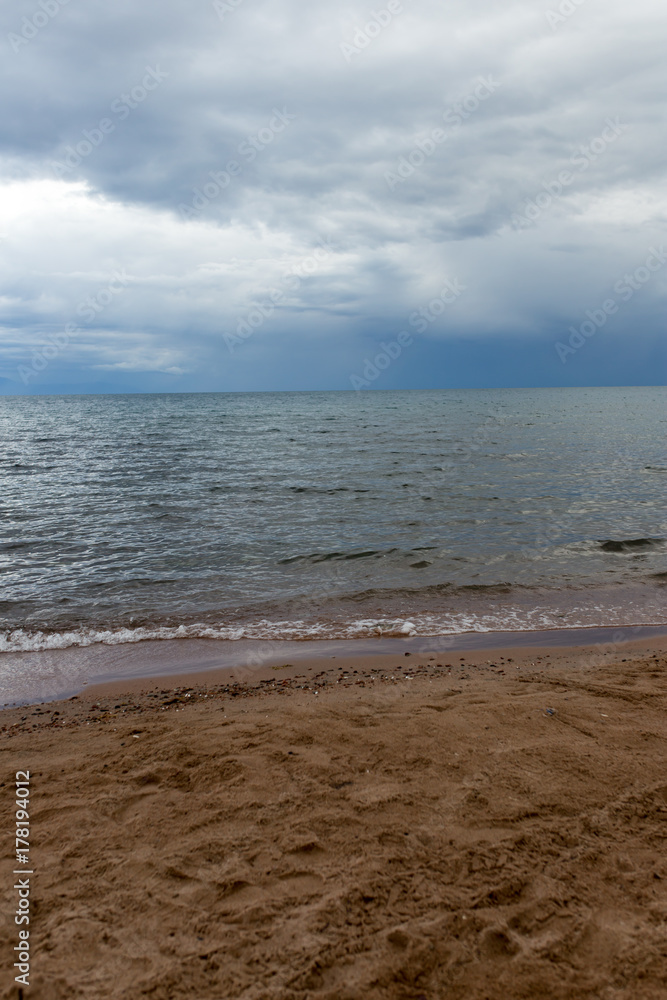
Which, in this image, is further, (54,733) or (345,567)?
(345,567)

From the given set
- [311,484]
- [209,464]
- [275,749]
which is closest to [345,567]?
[275,749]

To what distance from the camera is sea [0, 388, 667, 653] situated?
871 cm

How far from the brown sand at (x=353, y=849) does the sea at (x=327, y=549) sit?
10.2 ft

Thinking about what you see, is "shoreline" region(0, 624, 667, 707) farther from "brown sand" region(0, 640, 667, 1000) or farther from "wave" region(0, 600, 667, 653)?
"brown sand" region(0, 640, 667, 1000)

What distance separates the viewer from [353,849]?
11.4 ft

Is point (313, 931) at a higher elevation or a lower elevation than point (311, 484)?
lower

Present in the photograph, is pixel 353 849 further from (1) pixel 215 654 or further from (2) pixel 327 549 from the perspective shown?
(2) pixel 327 549

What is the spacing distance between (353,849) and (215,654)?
446cm

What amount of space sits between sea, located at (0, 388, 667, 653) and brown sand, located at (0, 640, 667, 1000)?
122 inches

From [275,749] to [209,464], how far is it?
2355cm

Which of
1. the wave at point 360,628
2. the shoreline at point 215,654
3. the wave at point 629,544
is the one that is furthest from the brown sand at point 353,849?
the wave at point 629,544

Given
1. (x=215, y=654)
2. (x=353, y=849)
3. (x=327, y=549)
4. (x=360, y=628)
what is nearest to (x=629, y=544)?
(x=327, y=549)

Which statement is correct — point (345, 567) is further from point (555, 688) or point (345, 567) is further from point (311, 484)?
point (311, 484)

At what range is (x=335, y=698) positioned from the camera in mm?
5879
